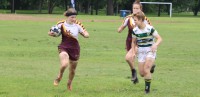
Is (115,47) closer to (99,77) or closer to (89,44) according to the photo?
(89,44)

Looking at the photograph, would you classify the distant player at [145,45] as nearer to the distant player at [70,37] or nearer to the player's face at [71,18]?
the distant player at [70,37]

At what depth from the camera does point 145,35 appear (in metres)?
10.6

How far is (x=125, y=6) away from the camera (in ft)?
352

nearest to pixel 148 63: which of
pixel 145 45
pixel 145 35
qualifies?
pixel 145 45

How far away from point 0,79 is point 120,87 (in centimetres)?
316

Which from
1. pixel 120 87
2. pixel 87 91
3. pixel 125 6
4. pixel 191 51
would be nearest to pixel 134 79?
pixel 120 87

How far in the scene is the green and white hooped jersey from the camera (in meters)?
10.6

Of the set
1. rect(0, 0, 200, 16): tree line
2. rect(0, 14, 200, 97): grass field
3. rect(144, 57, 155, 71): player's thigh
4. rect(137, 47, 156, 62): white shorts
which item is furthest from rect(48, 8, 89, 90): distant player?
rect(0, 0, 200, 16): tree line

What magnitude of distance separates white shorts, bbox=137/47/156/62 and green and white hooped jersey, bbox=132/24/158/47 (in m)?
0.09

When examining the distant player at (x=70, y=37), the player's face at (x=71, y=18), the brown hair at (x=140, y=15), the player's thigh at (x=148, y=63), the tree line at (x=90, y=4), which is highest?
the brown hair at (x=140, y=15)

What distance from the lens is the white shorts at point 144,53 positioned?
34.7 ft

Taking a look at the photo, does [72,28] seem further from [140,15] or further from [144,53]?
[144,53]

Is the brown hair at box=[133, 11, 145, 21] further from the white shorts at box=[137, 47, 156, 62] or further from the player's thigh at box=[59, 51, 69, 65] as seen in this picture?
the player's thigh at box=[59, 51, 69, 65]

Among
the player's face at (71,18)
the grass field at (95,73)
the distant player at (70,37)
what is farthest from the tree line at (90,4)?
the player's face at (71,18)
